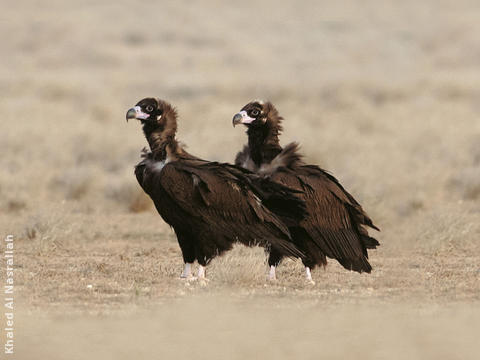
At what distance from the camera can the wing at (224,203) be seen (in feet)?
33.4

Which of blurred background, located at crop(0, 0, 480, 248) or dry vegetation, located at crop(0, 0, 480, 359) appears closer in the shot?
dry vegetation, located at crop(0, 0, 480, 359)

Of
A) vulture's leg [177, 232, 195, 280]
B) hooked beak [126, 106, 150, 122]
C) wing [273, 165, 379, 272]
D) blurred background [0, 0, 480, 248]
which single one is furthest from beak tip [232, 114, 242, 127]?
blurred background [0, 0, 480, 248]

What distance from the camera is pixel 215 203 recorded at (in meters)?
10.3

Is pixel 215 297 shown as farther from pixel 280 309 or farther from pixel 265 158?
pixel 265 158

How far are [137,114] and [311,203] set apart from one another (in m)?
2.19

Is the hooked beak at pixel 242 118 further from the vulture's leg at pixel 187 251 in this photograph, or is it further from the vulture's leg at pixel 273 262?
the vulture's leg at pixel 273 262

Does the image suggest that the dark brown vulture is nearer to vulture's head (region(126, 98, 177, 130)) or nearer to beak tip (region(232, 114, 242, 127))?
beak tip (region(232, 114, 242, 127))

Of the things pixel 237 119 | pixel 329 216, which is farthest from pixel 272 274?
pixel 237 119

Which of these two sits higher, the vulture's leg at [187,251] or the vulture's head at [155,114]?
the vulture's head at [155,114]

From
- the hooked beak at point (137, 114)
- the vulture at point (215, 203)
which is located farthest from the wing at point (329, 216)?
the hooked beak at point (137, 114)

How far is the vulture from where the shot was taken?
1023 centimetres

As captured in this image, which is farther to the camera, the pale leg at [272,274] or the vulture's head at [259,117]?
the vulture's head at [259,117]

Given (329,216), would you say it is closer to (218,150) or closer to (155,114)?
(155,114)

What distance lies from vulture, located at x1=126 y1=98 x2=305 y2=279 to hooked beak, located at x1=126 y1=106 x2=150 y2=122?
21 mm
